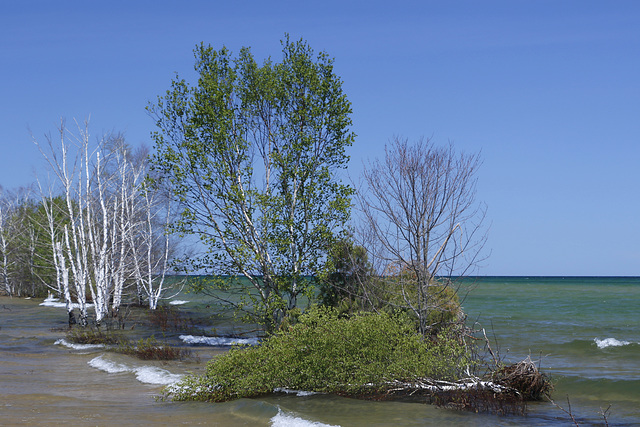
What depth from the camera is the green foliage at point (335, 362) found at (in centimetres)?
1200

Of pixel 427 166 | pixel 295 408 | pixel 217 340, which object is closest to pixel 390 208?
pixel 427 166

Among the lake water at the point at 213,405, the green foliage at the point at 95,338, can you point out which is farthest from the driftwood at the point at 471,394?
the green foliage at the point at 95,338

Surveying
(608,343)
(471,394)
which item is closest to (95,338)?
(471,394)

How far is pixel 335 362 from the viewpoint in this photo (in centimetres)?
1214

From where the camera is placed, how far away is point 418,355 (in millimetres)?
12164

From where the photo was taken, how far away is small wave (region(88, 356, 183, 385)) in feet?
50.7

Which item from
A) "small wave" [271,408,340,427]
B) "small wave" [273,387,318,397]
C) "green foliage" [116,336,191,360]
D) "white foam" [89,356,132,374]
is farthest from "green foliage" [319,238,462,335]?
"small wave" [271,408,340,427]

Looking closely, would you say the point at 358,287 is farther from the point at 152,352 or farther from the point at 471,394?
the point at 471,394

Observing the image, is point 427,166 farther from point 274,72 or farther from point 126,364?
point 126,364

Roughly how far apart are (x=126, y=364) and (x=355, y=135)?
10.4 metres

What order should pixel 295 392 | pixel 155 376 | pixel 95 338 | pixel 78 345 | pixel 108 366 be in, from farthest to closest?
pixel 95 338, pixel 78 345, pixel 108 366, pixel 155 376, pixel 295 392

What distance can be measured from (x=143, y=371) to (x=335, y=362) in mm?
6908

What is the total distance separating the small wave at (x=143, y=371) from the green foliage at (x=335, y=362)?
313 cm

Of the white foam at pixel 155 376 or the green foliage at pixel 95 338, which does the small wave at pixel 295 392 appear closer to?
the white foam at pixel 155 376
